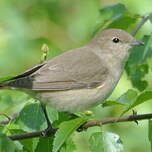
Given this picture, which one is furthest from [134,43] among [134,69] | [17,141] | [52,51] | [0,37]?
[0,37]

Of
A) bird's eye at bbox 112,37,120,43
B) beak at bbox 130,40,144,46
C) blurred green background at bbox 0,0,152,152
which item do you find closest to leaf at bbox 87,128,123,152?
beak at bbox 130,40,144,46

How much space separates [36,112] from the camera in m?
3.76

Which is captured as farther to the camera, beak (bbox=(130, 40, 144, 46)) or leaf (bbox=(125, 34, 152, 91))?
beak (bbox=(130, 40, 144, 46))

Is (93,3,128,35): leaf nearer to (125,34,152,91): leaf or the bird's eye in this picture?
the bird's eye

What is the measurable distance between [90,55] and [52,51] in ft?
1.58

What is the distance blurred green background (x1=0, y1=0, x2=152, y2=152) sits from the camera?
5879 millimetres

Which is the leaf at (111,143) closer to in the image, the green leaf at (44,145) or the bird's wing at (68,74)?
the green leaf at (44,145)

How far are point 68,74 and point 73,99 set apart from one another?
0.24m

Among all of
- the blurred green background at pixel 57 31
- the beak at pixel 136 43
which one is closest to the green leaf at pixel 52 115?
the blurred green background at pixel 57 31

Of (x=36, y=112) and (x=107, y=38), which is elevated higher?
(x=107, y=38)

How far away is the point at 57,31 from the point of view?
7551 millimetres

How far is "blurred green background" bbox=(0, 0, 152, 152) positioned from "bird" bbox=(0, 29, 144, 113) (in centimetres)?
27

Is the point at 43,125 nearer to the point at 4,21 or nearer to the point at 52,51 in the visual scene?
the point at 52,51

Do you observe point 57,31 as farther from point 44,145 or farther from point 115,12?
point 44,145
